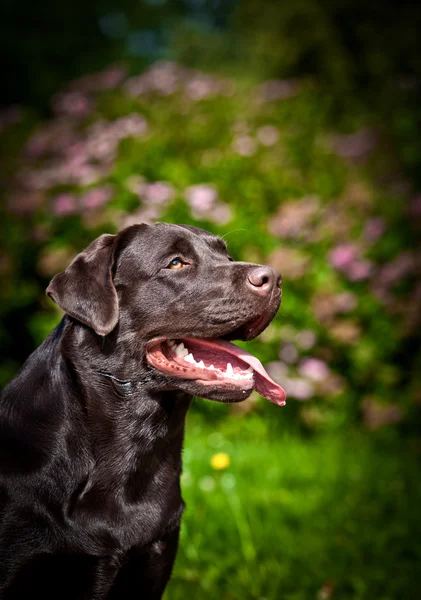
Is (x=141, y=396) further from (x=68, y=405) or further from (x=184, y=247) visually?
(x=184, y=247)

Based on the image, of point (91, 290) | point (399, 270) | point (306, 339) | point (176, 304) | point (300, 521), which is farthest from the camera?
point (306, 339)

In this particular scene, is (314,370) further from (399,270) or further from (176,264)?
(176,264)

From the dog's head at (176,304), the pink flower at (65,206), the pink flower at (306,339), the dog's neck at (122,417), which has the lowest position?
the pink flower at (306,339)

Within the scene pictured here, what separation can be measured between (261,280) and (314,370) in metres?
2.87

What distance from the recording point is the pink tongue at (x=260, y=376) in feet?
7.87

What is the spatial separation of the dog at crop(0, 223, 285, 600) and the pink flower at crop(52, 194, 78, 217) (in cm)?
295

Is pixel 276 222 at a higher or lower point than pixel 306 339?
higher

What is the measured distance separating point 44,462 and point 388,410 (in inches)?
135

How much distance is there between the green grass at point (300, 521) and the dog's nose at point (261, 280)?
5.70 feet

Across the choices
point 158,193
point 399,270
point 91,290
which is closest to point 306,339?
point 399,270

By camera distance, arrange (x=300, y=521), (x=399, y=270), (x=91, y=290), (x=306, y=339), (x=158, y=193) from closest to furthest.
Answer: (x=91, y=290), (x=300, y=521), (x=399, y=270), (x=306, y=339), (x=158, y=193)

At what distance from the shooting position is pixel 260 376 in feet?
7.94

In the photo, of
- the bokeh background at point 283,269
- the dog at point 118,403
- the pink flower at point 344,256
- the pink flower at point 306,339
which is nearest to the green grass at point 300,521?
the bokeh background at point 283,269

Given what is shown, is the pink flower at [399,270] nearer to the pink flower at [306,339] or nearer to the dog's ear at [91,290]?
the pink flower at [306,339]
